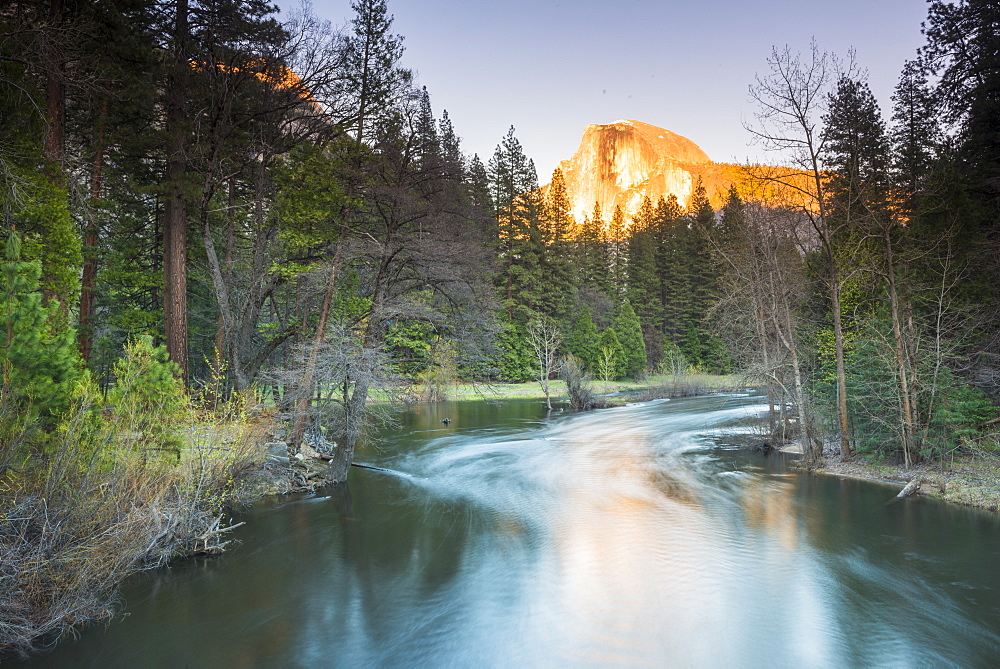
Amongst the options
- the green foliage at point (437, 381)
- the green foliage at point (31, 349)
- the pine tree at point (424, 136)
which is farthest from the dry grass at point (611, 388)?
the green foliage at point (31, 349)

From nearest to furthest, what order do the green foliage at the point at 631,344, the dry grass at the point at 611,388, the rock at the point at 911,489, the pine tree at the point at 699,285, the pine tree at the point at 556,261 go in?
the rock at the point at 911,489
the dry grass at the point at 611,388
the green foliage at the point at 631,344
the pine tree at the point at 556,261
the pine tree at the point at 699,285

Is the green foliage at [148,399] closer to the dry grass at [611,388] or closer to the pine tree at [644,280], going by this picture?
the dry grass at [611,388]

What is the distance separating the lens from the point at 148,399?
8.44 metres

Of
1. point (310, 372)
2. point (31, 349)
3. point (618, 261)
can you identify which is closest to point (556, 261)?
point (618, 261)

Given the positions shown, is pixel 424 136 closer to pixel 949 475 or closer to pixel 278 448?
pixel 278 448

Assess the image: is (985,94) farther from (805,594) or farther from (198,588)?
(198,588)

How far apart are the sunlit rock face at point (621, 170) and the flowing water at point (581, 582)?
138 m

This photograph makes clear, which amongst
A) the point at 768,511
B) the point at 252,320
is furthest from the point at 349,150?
the point at 768,511

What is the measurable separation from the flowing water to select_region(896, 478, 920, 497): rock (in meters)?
0.41

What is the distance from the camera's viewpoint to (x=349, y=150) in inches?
595

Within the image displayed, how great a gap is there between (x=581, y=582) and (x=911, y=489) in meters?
9.12

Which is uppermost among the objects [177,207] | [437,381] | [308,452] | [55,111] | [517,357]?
[55,111]

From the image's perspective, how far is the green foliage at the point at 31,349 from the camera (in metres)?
6.70

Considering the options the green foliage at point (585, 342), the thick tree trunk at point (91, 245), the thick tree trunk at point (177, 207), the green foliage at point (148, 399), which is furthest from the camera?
the green foliage at point (585, 342)
